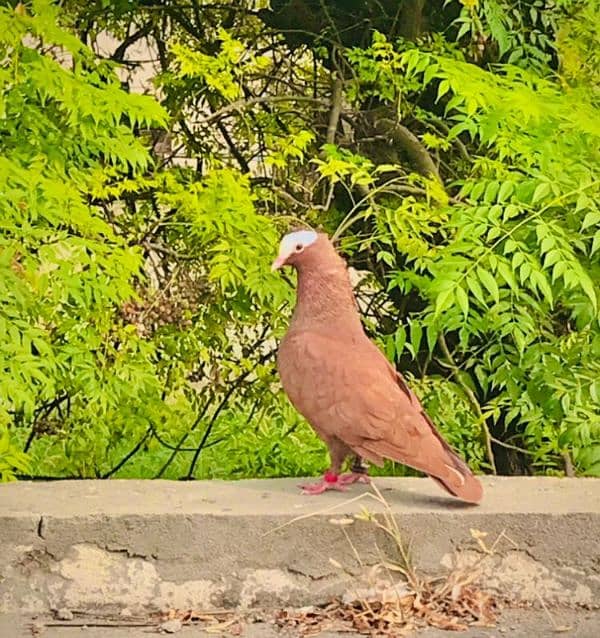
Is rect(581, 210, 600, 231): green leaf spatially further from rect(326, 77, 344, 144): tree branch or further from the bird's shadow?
rect(326, 77, 344, 144): tree branch

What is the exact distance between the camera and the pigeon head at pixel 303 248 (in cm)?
262

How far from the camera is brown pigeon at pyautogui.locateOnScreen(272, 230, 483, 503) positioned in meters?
2.60

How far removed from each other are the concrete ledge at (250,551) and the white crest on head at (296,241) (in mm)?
557

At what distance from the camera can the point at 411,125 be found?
4.41 metres

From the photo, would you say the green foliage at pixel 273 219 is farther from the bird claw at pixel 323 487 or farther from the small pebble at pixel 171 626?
the small pebble at pixel 171 626

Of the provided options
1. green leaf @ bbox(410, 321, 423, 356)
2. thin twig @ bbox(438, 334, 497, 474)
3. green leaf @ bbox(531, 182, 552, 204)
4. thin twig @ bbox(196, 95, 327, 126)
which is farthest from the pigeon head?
thin twig @ bbox(196, 95, 327, 126)

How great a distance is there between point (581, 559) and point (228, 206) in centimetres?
155

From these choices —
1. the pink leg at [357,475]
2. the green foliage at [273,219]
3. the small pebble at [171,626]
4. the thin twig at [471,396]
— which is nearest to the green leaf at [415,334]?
the green foliage at [273,219]

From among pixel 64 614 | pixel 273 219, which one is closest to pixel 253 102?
pixel 273 219

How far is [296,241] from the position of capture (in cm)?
262

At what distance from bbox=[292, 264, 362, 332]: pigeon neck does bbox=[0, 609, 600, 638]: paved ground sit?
0.64 m

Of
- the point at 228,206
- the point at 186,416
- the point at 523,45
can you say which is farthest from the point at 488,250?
the point at 186,416

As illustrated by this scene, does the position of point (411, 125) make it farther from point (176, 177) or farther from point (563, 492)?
point (563, 492)

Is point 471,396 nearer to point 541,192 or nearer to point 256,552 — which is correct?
point 541,192
